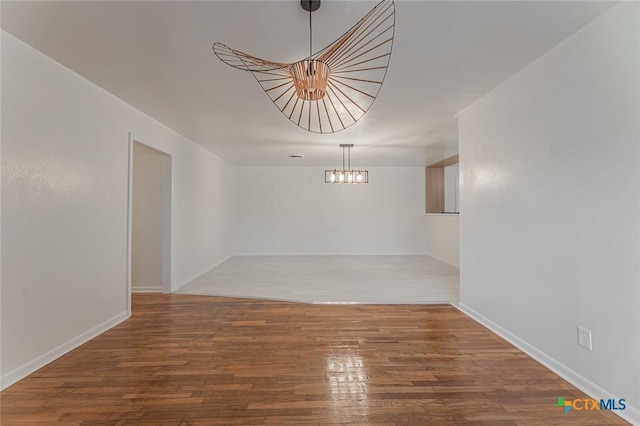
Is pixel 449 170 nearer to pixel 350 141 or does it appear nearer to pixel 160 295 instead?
pixel 350 141

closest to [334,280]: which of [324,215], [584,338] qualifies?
[324,215]

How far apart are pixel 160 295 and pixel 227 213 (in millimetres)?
3533

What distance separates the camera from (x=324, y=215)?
8.63m

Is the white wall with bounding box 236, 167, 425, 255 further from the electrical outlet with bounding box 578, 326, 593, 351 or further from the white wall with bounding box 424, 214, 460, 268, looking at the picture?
the electrical outlet with bounding box 578, 326, 593, 351

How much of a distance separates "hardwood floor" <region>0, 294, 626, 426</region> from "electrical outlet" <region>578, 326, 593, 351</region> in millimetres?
310

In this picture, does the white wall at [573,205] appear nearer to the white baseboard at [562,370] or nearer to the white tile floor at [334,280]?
the white baseboard at [562,370]

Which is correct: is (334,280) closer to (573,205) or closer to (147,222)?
(147,222)

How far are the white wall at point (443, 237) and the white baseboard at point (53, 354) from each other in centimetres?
629

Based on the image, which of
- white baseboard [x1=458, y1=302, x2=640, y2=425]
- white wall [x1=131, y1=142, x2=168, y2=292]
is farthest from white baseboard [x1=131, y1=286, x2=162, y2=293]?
white baseboard [x1=458, y1=302, x2=640, y2=425]

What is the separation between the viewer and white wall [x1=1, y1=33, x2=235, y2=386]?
7.29 ft

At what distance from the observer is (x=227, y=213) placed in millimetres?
7926

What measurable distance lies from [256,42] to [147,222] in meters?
3.70

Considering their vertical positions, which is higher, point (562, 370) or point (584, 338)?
point (584, 338)

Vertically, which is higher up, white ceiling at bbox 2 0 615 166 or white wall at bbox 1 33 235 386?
white ceiling at bbox 2 0 615 166
